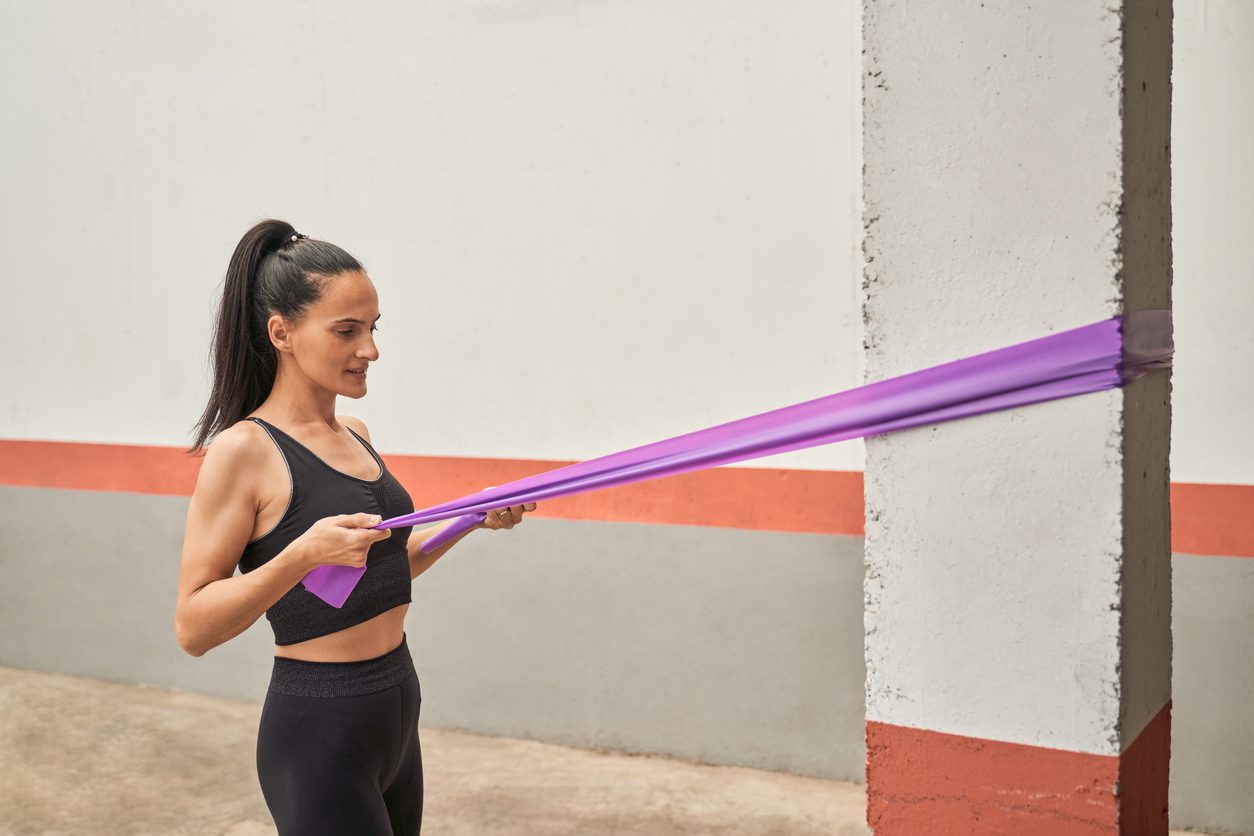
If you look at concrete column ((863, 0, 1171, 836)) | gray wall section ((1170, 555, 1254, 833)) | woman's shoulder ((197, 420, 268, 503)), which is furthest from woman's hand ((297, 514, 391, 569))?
gray wall section ((1170, 555, 1254, 833))

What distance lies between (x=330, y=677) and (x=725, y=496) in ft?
6.95

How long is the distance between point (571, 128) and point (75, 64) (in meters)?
2.46

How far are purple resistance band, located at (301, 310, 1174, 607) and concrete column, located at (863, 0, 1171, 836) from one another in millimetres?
26

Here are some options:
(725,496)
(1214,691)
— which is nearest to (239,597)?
(725,496)

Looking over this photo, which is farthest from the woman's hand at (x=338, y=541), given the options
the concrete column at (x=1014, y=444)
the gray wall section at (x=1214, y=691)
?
the gray wall section at (x=1214, y=691)

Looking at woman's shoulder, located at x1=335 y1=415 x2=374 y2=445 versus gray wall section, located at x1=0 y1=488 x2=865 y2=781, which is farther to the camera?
gray wall section, located at x1=0 y1=488 x2=865 y2=781

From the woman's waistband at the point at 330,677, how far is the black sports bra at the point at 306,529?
5 cm

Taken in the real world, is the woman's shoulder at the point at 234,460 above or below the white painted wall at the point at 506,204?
below

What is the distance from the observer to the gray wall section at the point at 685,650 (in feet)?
10.2

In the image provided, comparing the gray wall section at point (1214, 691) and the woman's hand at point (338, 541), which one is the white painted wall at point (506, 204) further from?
the woman's hand at point (338, 541)

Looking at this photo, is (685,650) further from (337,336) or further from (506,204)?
(337,336)

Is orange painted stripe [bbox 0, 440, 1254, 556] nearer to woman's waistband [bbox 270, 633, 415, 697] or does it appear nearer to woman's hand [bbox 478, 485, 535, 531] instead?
woman's hand [bbox 478, 485, 535, 531]

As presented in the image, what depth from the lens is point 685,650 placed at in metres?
3.76

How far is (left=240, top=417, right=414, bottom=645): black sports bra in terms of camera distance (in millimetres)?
1699
